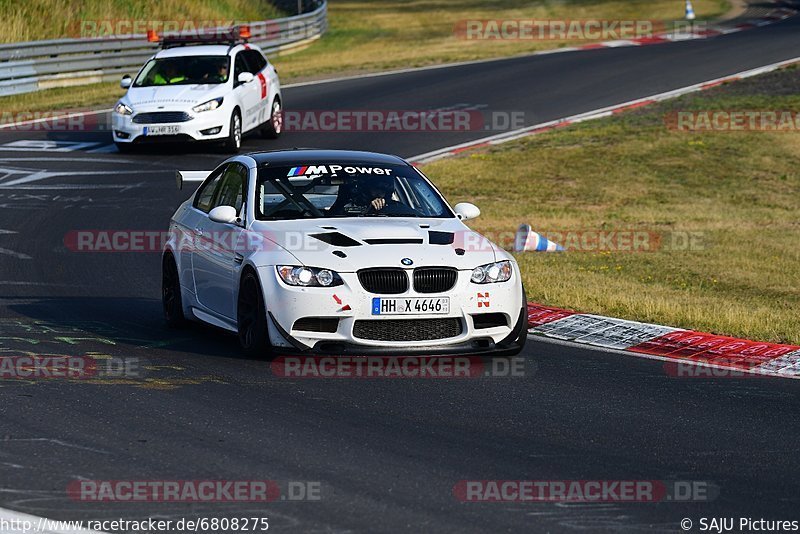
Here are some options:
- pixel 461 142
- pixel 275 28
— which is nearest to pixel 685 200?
pixel 461 142

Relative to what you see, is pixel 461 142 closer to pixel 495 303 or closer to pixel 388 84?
pixel 388 84

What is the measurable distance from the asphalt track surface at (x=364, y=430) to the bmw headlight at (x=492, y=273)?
0.68 metres

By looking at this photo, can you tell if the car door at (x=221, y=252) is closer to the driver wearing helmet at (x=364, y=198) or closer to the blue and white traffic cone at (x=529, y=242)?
the driver wearing helmet at (x=364, y=198)

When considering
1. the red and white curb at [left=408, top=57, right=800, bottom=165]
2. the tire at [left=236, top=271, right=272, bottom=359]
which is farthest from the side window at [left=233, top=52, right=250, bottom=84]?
the tire at [left=236, top=271, right=272, bottom=359]

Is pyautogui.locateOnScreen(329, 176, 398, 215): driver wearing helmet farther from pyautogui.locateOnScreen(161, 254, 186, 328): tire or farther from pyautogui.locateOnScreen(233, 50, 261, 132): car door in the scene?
pyautogui.locateOnScreen(233, 50, 261, 132): car door

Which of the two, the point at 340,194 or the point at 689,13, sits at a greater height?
the point at 340,194

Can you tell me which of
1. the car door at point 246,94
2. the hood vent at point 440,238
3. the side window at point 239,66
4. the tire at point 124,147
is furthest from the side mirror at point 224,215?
the side window at point 239,66

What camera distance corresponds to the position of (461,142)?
2512 centimetres

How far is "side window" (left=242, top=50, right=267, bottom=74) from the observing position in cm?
2452

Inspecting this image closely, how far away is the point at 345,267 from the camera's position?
31.4ft

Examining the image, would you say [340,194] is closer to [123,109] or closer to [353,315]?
[353,315]

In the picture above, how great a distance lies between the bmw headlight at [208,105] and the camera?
2272 cm

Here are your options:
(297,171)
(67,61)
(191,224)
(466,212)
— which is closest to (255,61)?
(67,61)

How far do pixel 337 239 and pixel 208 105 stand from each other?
1331cm
